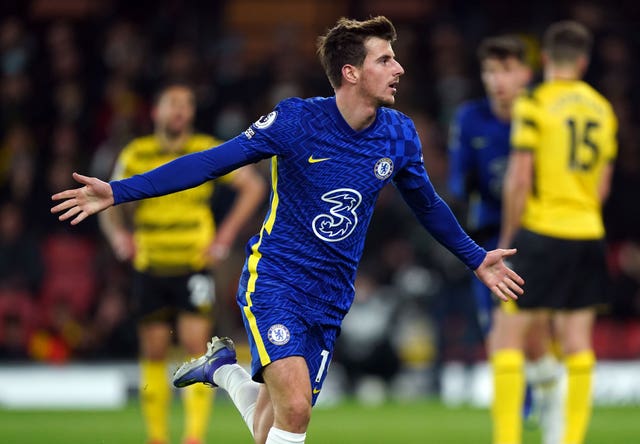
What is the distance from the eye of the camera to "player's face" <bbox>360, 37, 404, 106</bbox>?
5828mm

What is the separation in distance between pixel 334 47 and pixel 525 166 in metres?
2.01

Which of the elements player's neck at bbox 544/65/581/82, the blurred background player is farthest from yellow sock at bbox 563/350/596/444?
player's neck at bbox 544/65/581/82

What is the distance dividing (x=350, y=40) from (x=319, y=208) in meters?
0.79

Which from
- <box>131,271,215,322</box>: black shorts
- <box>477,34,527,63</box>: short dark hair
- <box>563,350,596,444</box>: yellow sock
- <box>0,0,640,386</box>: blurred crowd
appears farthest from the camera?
<box>0,0,640,386</box>: blurred crowd

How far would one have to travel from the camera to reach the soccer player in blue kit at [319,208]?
565cm

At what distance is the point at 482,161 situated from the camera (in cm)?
899

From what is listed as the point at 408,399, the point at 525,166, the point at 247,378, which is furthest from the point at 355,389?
the point at 247,378

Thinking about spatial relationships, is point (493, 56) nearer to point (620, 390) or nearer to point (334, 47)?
point (334, 47)

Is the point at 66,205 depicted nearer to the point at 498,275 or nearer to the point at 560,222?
the point at 498,275

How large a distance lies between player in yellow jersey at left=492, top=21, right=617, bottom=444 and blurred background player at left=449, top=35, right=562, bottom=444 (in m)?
1.10

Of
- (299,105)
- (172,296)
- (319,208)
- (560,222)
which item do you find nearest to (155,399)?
(172,296)

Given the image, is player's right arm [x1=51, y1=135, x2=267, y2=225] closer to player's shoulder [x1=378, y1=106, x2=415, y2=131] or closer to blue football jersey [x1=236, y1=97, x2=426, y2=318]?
blue football jersey [x1=236, y1=97, x2=426, y2=318]

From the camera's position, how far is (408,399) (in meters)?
13.7

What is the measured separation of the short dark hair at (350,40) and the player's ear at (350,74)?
0.8 inches
